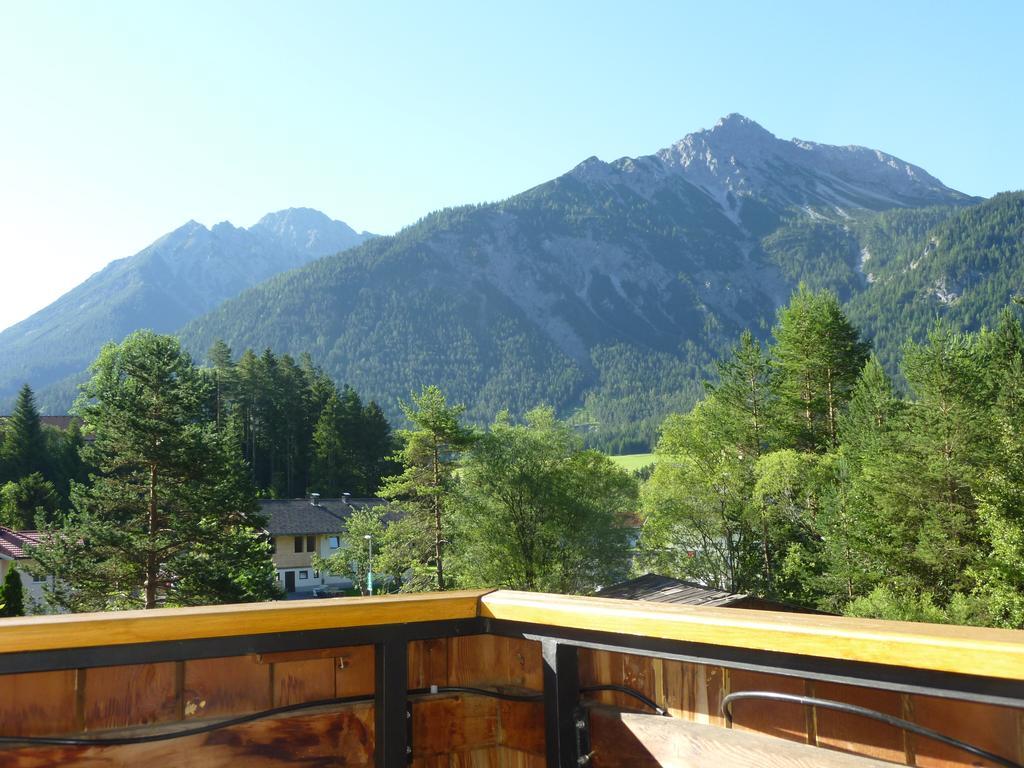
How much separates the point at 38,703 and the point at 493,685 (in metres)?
Answer: 1.03

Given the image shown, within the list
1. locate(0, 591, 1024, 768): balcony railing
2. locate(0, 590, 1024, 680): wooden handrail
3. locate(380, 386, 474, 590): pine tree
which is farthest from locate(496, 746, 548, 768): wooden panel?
locate(380, 386, 474, 590): pine tree

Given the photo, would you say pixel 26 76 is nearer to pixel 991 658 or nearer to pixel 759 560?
pixel 991 658

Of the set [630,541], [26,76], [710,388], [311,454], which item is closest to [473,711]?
[26,76]

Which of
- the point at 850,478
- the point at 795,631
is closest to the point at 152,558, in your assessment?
the point at 850,478

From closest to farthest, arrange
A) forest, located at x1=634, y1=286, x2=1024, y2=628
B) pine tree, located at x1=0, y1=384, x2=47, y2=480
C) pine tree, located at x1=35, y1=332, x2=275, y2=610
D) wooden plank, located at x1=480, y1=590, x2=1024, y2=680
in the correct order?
1. wooden plank, located at x1=480, y1=590, x2=1024, y2=680
2. pine tree, located at x1=35, y1=332, x2=275, y2=610
3. forest, located at x1=634, y1=286, x2=1024, y2=628
4. pine tree, located at x1=0, y1=384, x2=47, y2=480

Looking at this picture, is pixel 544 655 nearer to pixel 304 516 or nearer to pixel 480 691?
pixel 480 691

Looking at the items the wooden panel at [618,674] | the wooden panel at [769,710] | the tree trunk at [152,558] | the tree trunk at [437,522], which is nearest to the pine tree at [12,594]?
the tree trunk at [152,558]

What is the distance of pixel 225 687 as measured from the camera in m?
1.85

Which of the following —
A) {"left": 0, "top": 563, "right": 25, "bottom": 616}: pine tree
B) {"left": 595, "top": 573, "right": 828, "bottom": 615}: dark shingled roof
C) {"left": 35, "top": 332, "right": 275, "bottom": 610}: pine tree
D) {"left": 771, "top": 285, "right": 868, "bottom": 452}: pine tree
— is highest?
{"left": 771, "top": 285, "right": 868, "bottom": 452}: pine tree

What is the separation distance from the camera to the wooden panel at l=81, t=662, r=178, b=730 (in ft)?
5.72

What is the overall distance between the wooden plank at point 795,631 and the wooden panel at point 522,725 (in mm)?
252

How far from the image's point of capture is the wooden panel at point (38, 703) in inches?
65.9

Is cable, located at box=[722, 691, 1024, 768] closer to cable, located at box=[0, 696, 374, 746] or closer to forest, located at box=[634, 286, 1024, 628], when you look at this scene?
cable, located at box=[0, 696, 374, 746]

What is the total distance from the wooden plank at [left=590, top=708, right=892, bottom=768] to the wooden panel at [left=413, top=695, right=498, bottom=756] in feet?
1.04
